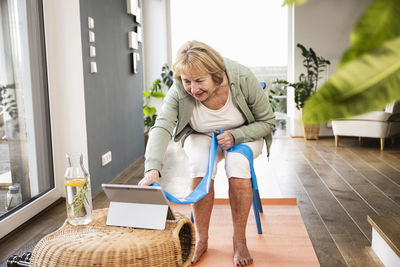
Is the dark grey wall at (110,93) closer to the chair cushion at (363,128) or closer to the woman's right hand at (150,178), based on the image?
the woman's right hand at (150,178)

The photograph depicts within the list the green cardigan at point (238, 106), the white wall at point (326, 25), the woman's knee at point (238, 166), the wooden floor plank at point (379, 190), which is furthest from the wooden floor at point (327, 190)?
the white wall at point (326, 25)

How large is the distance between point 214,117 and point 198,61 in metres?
0.35

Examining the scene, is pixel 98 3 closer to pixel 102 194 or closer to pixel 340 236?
pixel 102 194

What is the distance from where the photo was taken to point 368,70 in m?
0.20

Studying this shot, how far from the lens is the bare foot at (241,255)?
6.19 ft

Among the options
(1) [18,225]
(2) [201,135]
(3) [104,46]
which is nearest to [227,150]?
(2) [201,135]

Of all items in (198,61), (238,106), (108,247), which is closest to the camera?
(108,247)

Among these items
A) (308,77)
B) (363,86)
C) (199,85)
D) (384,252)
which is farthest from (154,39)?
(363,86)

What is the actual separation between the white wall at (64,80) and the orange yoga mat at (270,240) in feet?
3.11

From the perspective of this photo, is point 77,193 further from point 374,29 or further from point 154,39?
point 154,39

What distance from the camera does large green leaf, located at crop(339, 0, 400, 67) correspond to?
0.65 feet

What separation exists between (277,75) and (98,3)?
149 inches

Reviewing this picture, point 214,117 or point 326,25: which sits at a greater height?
point 326,25

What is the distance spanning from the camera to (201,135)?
6.87 ft
